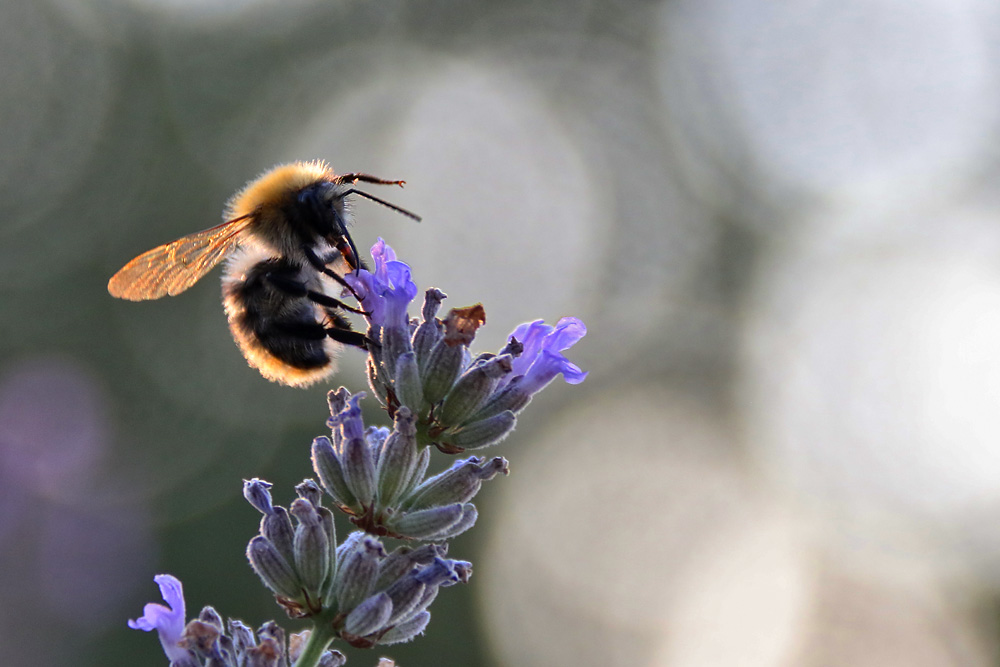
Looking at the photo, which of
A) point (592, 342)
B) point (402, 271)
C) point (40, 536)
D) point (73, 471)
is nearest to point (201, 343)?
point (73, 471)

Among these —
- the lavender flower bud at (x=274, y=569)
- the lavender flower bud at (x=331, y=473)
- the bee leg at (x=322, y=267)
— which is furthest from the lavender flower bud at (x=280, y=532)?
the bee leg at (x=322, y=267)

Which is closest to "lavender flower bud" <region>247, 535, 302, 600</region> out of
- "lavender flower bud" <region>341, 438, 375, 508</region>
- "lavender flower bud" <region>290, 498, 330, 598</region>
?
"lavender flower bud" <region>290, 498, 330, 598</region>

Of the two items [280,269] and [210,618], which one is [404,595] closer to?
[210,618]

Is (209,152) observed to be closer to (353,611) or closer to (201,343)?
(201,343)

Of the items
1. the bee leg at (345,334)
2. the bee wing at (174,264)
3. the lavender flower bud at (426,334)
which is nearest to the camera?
the lavender flower bud at (426,334)

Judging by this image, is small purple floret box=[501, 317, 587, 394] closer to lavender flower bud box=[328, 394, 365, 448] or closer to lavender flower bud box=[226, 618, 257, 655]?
lavender flower bud box=[328, 394, 365, 448]

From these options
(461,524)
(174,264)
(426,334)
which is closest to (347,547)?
(461,524)

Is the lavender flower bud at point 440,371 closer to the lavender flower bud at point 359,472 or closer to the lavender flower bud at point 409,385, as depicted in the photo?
the lavender flower bud at point 409,385
